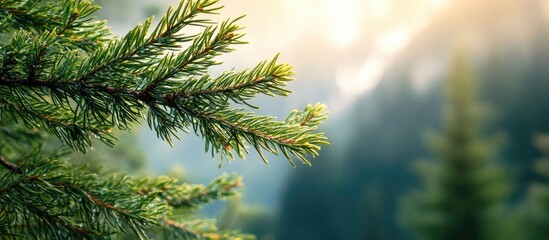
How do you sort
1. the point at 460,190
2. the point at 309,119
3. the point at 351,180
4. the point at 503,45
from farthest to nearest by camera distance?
the point at 503,45, the point at 351,180, the point at 460,190, the point at 309,119

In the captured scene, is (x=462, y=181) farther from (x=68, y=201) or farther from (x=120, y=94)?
(x=120, y=94)

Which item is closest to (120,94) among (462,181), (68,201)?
(68,201)

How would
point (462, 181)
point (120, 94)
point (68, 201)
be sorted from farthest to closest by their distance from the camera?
point (462, 181)
point (68, 201)
point (120, 94)

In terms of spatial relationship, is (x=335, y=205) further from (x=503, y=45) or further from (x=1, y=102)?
(x=1, y=102)

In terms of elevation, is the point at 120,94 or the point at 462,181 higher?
the point at 462,181

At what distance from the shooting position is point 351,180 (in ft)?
217

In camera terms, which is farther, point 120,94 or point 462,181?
point 462,181

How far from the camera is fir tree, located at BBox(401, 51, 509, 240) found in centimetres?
2009

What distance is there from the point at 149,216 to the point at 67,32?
0.56 m

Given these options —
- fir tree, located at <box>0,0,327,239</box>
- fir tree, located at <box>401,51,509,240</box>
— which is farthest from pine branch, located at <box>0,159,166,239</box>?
fir tree, located at <box>401,51,509,240</box>

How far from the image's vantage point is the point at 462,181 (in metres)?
20.8

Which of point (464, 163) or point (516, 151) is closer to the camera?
point (464, 163)

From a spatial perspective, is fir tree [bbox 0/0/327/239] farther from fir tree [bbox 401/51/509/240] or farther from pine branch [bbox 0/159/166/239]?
fir tree [bbox 401/51/509/240]

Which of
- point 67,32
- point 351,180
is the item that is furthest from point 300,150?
point 351,180
